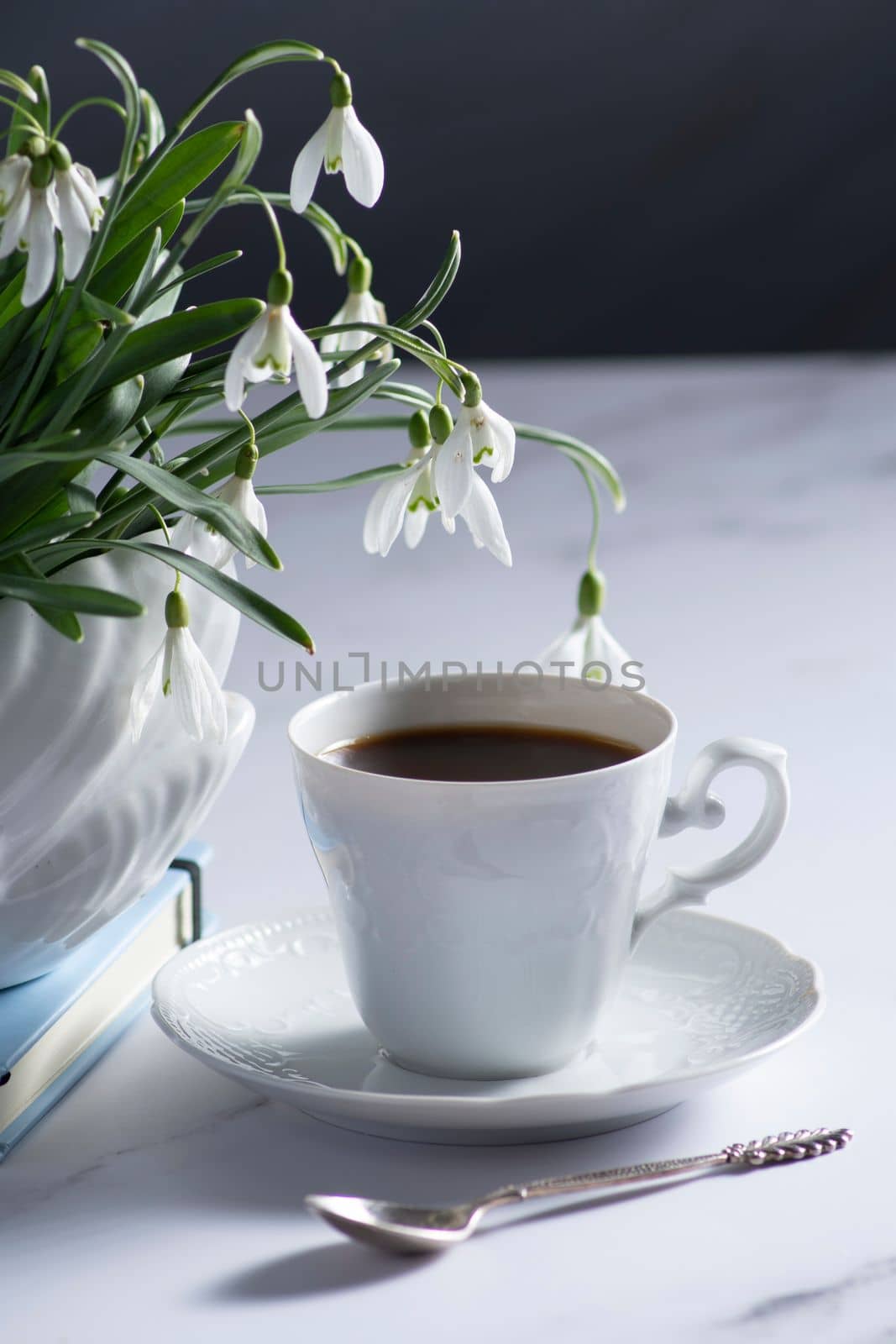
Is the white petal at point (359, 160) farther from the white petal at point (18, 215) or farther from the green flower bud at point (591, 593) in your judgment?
the green flower bud at point (591, 593)

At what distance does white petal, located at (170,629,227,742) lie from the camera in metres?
0.48

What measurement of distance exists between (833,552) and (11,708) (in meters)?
0.92

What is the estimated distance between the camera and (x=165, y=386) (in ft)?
1.70

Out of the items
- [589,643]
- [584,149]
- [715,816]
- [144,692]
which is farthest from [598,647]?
[584,149]

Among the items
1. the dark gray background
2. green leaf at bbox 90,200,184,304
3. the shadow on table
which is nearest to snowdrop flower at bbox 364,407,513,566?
green leaf at bbox 90,200,184,304

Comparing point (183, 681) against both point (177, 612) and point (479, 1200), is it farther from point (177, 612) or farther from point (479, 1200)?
point (479, 1200)

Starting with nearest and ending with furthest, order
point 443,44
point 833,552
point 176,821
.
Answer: point 176,821 → point 833,552 → point 443,44

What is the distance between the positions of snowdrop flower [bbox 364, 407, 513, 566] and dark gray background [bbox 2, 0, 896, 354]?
153cm

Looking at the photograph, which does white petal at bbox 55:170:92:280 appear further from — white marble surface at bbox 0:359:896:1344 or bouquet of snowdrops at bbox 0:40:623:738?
white marble surface at bbox 0:359:896:1344

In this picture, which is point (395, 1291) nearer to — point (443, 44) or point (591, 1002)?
point (591, 1002)

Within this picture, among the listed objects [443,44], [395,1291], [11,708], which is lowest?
[395,1291]

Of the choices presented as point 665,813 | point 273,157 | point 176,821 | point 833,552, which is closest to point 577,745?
point 665,813

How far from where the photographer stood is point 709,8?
2.00 meters

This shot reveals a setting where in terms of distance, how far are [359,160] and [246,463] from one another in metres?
0.10
